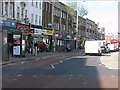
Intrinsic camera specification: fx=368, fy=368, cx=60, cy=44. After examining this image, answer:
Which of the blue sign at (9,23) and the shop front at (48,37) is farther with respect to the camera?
the shop front at (48,37)

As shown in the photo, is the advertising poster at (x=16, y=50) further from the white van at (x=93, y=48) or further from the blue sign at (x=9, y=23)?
the white van at (x=93, y=48)

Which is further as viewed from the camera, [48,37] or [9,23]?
[48,37]

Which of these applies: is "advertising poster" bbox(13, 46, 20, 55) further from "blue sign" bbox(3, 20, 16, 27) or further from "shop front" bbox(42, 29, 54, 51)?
"shop front" bbox(42, 29, 54, 51)

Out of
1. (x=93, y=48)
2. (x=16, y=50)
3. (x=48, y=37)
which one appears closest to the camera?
(x=16, y=50)

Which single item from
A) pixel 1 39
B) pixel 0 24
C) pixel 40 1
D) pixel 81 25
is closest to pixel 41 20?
pixel 40 1

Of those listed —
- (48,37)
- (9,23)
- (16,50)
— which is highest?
(9,23)

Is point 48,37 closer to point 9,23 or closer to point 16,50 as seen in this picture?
point 9,23

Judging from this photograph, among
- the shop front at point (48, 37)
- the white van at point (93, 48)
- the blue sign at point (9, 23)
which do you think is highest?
the blue sign at point (9, 23)

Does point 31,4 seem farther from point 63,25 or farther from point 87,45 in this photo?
point 63,25

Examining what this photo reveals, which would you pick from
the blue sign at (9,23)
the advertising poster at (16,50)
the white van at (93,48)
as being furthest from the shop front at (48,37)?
the advertising poster at (16,50)

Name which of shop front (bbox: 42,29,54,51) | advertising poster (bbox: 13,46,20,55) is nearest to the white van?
shop front (bbox: 42,29,54,51)

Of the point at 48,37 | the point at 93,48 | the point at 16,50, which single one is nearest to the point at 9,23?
the point at 16,50

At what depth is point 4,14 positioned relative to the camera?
43.2m

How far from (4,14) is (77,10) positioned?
4341 centimetres
